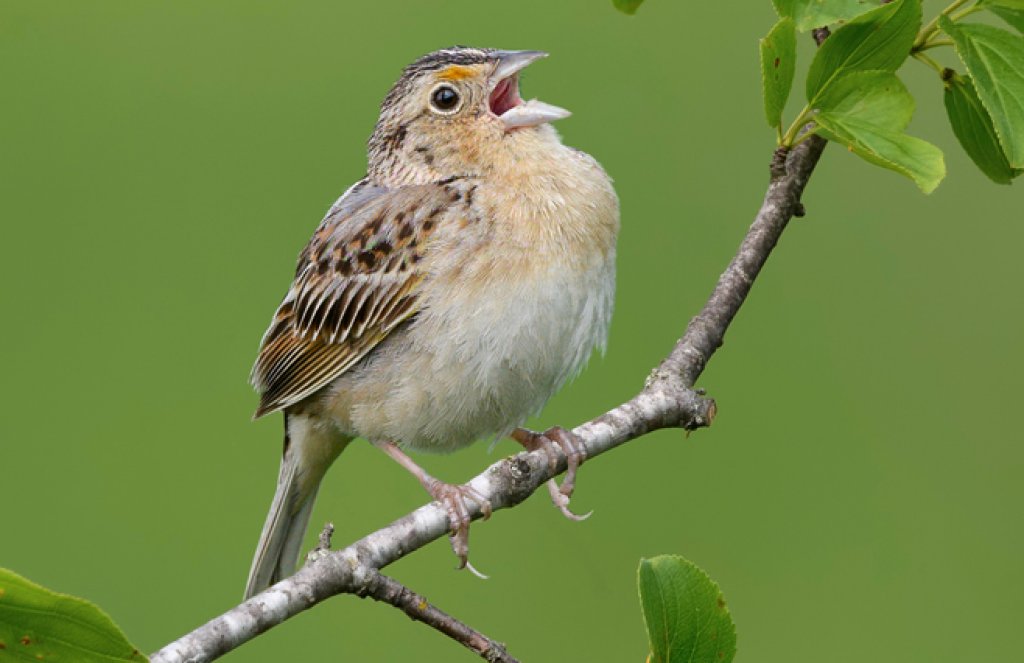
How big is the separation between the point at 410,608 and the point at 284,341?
179 cm

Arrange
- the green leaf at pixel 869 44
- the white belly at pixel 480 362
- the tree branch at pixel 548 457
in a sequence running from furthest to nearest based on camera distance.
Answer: the white belly at pixel 480 362
the green leaf at pixel 869 44
the tree branch at pixel 548 457

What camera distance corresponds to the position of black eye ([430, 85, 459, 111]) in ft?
13.4

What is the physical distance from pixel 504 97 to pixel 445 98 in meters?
0.20

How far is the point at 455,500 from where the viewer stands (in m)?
3.57

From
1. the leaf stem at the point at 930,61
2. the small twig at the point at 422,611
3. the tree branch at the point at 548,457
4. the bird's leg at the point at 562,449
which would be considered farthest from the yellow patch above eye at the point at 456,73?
the small twig at the point at 422,611

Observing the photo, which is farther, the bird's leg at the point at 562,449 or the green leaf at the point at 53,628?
the bird's leg at the point at 562,449

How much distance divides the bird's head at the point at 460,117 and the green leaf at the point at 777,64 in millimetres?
830

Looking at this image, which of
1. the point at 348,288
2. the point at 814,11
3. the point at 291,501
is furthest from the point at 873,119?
the point at 291,501

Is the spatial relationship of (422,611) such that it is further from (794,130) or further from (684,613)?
(794,130)

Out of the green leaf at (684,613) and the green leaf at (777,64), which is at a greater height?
the green leaf at (777,64)

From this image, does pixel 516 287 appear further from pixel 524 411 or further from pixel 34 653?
pixel 34 653

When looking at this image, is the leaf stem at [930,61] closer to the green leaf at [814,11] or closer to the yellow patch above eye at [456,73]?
the green leaf at [814,11]

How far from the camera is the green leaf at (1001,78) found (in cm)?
300

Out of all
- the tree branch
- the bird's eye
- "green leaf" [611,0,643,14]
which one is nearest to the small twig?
the tree branch
